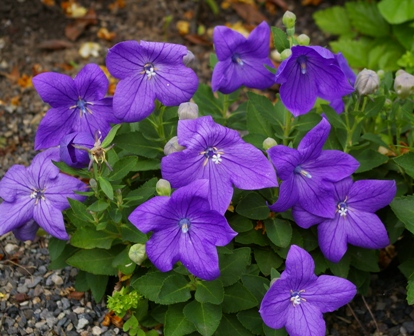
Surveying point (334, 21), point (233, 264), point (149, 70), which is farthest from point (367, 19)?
point (233, 264)

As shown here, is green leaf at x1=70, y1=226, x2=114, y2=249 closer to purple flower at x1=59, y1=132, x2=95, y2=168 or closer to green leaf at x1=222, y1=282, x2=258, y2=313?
purple flower at x1=59, y1=132, x2=95, y2=168

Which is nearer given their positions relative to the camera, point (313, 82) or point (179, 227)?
A: point (179, 227)

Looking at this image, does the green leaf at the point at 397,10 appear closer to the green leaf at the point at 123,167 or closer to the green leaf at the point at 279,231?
the green leaf at the point at 279,231

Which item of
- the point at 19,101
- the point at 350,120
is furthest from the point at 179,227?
the point at 19,101

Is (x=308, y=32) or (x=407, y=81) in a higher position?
(x=407, y=81)

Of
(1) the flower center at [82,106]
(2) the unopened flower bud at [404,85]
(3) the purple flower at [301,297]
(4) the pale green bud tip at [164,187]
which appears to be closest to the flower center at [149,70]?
(1) the flower center at [82,106]

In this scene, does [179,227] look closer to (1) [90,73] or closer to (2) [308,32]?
(1) [90,73]

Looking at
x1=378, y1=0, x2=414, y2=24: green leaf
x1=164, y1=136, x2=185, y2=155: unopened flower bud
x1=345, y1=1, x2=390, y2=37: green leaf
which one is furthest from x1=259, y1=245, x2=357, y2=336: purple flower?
x1=345, y1=1, x2=390, y2=37: green leaf
